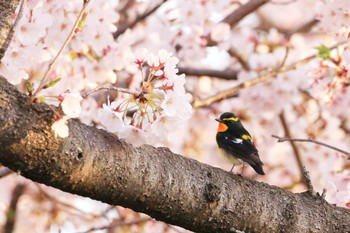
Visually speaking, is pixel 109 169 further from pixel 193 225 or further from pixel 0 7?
pixel 0 7

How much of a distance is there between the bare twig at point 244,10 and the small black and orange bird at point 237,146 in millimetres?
1623

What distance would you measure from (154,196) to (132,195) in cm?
7

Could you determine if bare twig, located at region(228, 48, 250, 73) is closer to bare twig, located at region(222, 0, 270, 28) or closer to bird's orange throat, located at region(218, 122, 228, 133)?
bare twig, located at region(222, 0, 270, 28)

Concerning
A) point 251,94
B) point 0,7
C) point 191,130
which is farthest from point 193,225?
point 191,130

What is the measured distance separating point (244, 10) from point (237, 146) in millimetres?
2072

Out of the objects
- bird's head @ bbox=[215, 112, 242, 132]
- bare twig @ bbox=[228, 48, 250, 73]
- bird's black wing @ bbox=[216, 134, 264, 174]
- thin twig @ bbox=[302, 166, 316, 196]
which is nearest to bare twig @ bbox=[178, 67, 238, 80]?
bare twig @ bbox=[228, 48, 250, 73]

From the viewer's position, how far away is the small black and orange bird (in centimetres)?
319

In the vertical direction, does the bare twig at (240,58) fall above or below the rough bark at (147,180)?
above

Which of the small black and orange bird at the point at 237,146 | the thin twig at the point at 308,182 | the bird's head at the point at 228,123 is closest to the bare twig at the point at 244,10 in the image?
the bird's head at the point at 228,123

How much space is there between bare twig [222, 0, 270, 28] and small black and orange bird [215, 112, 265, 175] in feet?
5.32

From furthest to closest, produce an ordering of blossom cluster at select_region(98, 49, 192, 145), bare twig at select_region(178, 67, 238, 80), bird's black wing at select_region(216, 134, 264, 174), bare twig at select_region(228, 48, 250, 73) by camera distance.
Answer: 1. bare twig at select_region(228, 48, 250, 73)
2. bare twig at select_region(178, 67, 238, 80)
3. bird's black wing at select_region(216, 134, 264, 174)
4. blossom cluster at select_region(98, 49, 192, 145)

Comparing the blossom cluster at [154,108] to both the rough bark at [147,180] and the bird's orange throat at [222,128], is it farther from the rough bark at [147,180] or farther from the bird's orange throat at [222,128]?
the bird's orange throat at [222,128]

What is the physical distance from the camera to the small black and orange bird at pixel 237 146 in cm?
319

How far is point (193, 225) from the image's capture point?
2230 millimetres
